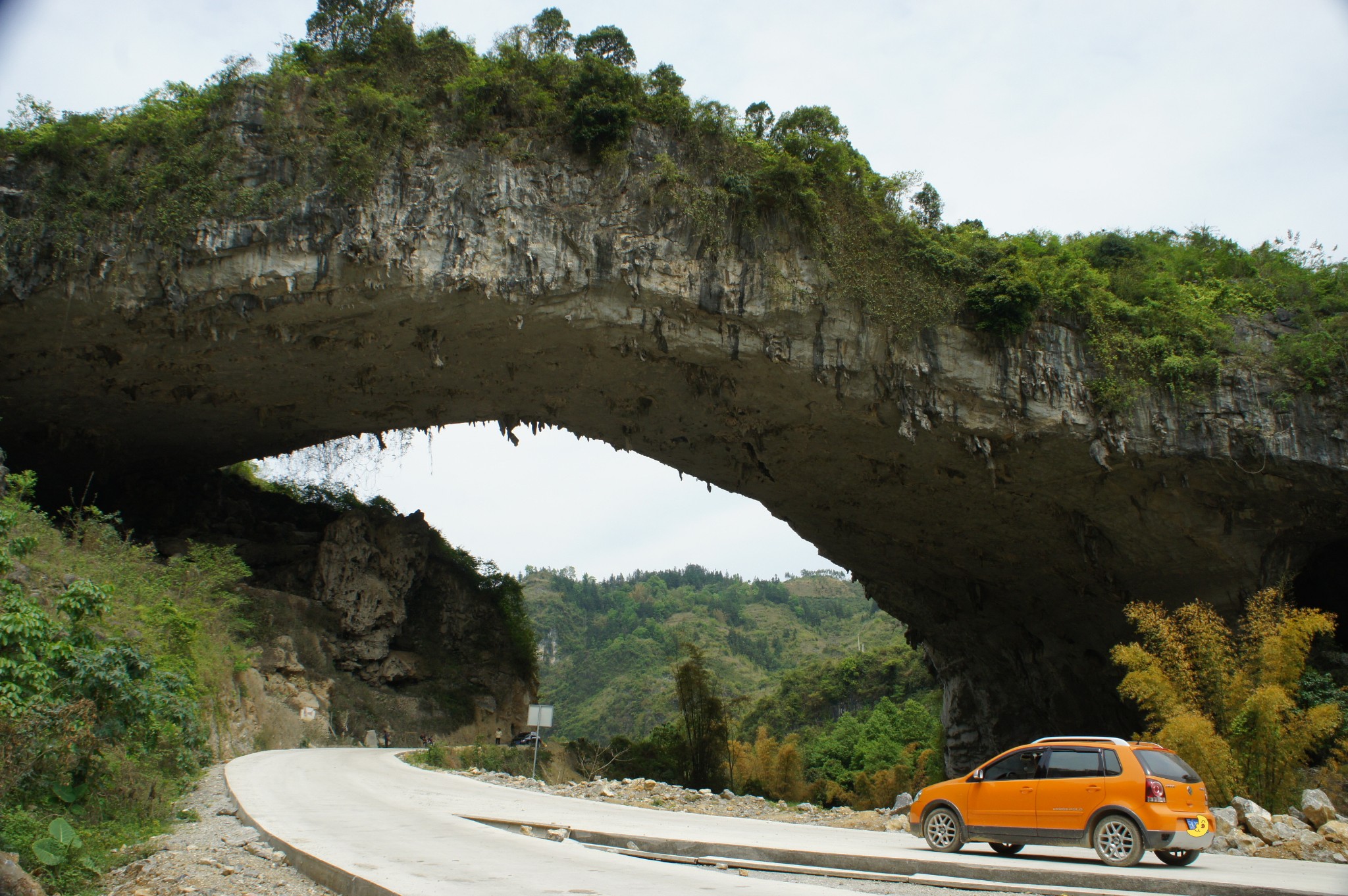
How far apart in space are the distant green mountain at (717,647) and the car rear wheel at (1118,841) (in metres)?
25.4

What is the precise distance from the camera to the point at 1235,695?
43.2 feet

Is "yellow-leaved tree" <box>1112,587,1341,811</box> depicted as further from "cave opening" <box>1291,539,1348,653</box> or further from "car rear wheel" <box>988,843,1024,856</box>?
"car rear wheel" <box>988,843,1024,856</box>

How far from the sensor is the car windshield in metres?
7.41

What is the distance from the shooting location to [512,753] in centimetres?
2142

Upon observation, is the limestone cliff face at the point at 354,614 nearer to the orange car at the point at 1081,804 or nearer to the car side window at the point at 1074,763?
the orange car at the point at 1081,804

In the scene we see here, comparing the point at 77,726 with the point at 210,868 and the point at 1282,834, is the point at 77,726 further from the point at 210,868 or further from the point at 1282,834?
the point at 1282,834

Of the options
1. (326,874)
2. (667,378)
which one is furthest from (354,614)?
(326,874)

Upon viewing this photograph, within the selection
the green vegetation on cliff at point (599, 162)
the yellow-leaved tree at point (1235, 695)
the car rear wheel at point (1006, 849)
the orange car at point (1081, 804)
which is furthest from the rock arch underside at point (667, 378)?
the car rear wheel at point (1006, 849)

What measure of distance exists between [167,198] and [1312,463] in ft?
69.5

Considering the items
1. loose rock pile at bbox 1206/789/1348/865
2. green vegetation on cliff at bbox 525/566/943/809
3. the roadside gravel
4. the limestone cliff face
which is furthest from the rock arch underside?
green vegetation on cliff at bbox 525/566/943/809

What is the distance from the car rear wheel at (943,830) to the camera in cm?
824

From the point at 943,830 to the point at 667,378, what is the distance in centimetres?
1011

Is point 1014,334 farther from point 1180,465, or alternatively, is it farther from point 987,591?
point 987,591

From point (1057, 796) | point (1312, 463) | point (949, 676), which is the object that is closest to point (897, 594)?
point (949, 676)
